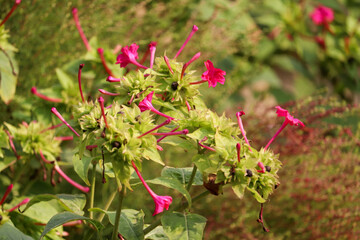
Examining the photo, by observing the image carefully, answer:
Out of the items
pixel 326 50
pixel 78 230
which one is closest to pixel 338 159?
pixel 78 230

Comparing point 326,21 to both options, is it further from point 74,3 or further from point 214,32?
point 74,3

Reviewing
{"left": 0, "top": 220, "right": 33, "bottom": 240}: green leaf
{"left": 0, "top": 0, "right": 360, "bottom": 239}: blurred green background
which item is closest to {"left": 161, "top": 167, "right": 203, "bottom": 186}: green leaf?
{"left": 0, "top": 220, "right": 33, "bottom": 240}: green leaf

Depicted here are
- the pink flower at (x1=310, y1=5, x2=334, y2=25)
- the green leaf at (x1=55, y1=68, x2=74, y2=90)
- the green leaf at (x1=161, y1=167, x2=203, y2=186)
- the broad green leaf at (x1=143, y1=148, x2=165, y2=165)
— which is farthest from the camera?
the pink flower at (x1=310, y1=5, x2=334, y2=25)

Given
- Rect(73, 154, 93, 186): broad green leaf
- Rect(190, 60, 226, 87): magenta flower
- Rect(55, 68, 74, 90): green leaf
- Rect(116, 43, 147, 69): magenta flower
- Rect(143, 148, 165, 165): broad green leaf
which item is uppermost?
Rect(116, 43, 147, 69): magenta flower

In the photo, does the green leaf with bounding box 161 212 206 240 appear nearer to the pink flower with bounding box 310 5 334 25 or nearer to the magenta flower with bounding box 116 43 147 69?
the magenta flower with bounding box 116 43 147 69

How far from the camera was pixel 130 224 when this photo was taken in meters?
0.63

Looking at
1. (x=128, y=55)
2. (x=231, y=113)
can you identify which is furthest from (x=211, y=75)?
(x=231, y=113)

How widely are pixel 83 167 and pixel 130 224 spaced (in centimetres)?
9

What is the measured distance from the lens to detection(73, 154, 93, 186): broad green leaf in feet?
2.00

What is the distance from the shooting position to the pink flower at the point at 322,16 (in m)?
2.30

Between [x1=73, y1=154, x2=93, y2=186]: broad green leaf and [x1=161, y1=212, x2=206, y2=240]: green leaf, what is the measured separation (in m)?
0.11

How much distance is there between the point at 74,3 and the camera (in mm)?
1226

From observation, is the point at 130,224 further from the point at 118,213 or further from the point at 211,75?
the point at 211,75

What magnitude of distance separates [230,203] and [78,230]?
1.32ft
